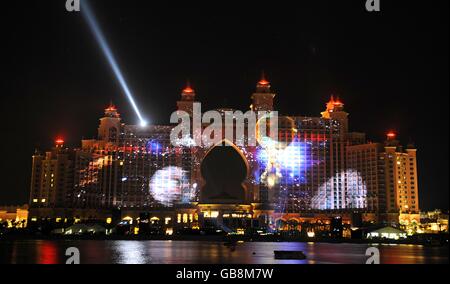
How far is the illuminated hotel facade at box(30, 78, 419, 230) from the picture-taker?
15400 centimetres

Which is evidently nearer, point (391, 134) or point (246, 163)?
point (246, 163)

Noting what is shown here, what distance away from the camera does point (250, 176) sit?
513ft

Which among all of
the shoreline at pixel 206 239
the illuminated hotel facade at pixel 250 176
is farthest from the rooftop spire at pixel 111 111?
the shoreline at pixel 206 239

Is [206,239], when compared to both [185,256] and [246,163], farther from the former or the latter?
[185,256]

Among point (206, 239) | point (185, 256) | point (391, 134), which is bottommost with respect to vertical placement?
point (206, 239)

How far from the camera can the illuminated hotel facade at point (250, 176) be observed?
505 ft

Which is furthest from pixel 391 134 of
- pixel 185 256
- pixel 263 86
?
pixel 185 256

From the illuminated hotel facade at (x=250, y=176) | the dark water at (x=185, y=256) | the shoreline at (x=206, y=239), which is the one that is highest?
the illuminated hotel facade at (x=250, y=176)

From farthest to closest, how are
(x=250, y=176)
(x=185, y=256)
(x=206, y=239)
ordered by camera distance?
(x=250, y=176), (x=206, y=239), (x=185, y=256)

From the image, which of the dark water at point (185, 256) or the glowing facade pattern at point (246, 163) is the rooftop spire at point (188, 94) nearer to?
the glowing facade pattern at point (246, 163)
